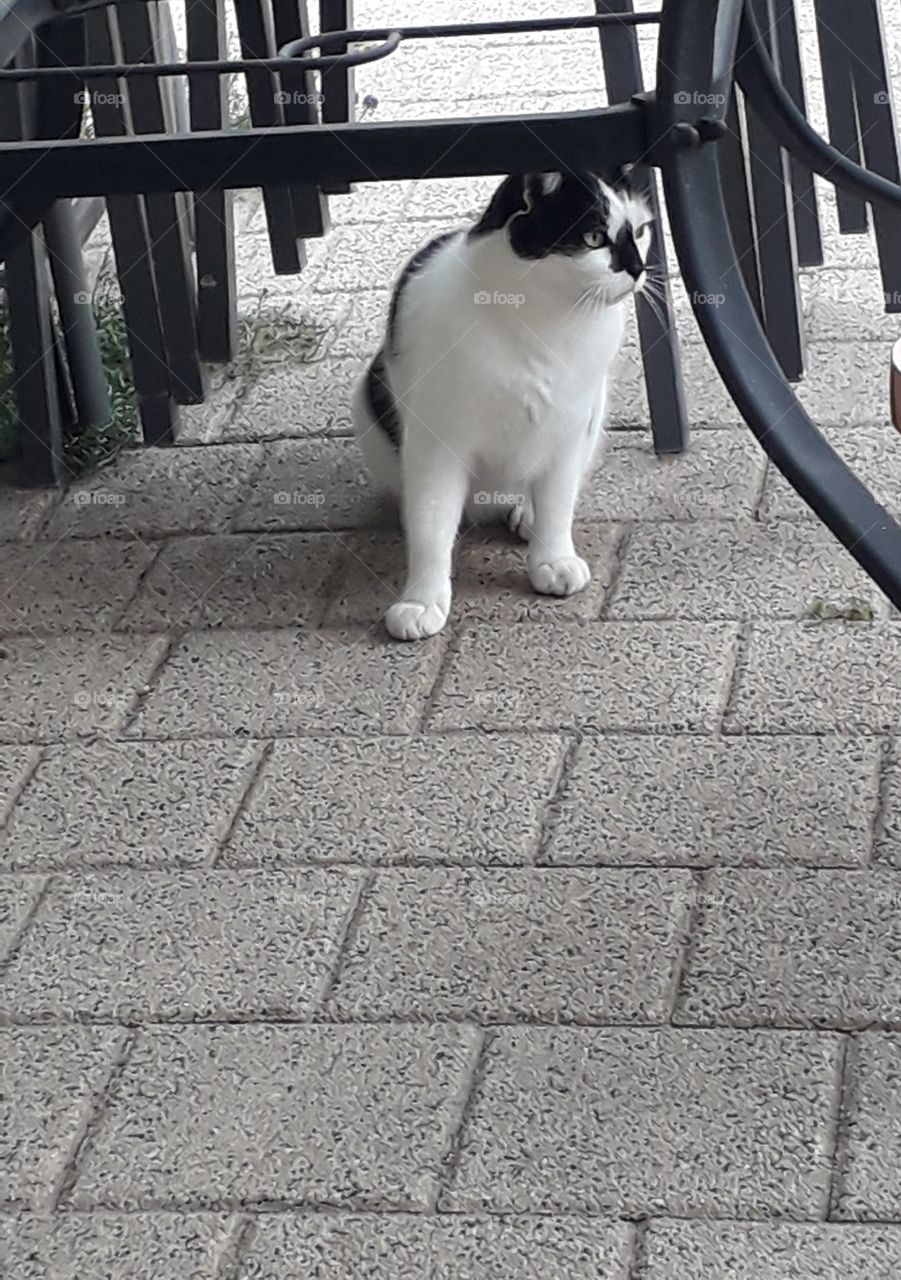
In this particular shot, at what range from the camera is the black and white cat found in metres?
2.39

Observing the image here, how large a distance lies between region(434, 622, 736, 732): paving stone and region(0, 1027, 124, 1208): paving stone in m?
0.75

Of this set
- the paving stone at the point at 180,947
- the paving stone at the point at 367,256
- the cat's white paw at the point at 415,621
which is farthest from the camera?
the paving stone at the point at 367,256

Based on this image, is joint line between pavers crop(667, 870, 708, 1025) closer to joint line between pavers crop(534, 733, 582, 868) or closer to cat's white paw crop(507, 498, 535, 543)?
joint line between pavers crop(534, 733, 582, 868)

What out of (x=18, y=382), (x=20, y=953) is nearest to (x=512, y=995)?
(x=20, y=953)

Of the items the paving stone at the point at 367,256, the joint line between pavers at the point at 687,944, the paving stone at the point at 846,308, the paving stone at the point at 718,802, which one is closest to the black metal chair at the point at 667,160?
the paving stone at the point at 718,802

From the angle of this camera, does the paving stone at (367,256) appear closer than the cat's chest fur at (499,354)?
No

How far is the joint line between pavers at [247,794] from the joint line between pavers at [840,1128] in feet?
2.77

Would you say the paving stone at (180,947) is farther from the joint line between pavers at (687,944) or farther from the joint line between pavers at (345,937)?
the joint line between pavers at (687,944)

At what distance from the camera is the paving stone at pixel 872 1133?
1.60 m

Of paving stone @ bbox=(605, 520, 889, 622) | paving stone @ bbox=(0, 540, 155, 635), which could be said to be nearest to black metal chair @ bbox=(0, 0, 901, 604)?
paving stone @ bbox=(605, 520, 889, 622)

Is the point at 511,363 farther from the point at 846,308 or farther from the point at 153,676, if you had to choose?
the point at 846,308

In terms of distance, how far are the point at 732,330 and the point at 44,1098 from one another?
1260 millimetres

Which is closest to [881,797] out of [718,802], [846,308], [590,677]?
[718,802]

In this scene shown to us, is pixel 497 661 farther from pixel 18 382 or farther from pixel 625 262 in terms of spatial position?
pixel 18 382
